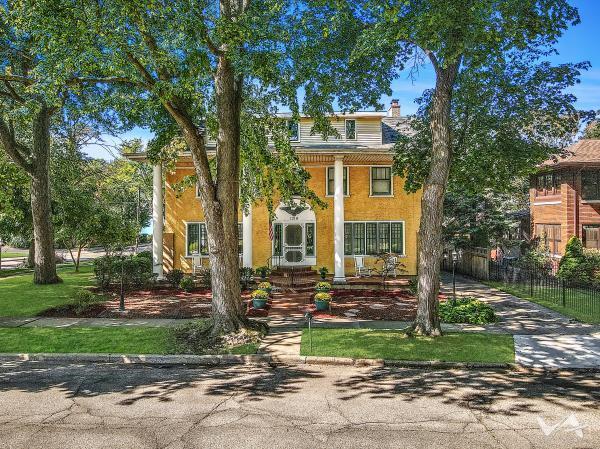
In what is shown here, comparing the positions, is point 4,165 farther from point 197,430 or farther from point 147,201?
point 147,201

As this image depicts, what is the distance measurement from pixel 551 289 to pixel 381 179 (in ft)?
31.8

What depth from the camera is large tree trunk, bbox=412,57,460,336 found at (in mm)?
11828

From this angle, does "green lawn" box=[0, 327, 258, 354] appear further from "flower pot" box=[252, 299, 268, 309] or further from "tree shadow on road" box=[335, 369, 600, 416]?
"flower pot" box=[252, 299, 268, 309]

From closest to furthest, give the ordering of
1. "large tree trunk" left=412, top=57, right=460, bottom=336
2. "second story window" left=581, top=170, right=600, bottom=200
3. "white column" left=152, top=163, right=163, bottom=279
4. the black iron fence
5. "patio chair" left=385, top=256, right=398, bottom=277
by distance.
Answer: "large tree trunk" left=412, top=57, right=460, bottom=336 → the black iron fence → "white column" left=152, top=163, right=163, bottom=279 → "patio chair" left=385, top=256, right=398, bottom=277 → "second story window" left=581, top=170, right=600, bottom=200

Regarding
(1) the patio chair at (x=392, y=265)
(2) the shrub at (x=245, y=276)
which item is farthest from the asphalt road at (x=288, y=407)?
(1) the patio chair at (x=392, y=265)

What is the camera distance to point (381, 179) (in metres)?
25.0

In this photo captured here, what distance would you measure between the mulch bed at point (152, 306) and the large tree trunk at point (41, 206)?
4830 mm

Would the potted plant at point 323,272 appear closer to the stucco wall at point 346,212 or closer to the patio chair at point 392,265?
the stucco wall at point 346,212

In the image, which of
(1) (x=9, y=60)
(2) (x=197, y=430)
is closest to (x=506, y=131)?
(2) (x=197, y=430)

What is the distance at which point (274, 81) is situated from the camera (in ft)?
38.5

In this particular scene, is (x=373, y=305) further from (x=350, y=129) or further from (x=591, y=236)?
(x=591, y=236)

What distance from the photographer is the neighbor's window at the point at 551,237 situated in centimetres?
2970

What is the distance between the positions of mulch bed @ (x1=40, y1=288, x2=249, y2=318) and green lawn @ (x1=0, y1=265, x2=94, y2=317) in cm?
103

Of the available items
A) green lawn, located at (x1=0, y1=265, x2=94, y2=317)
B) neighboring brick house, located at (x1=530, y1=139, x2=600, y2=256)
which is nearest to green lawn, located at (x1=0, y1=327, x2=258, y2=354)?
green lawn, located at (x1=0, y1=265, x2=94, y2=317)
